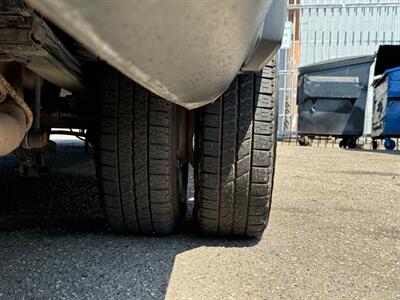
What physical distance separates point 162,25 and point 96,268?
45.9 inches

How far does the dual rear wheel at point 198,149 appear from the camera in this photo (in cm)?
157

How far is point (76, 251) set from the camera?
158 centimetres

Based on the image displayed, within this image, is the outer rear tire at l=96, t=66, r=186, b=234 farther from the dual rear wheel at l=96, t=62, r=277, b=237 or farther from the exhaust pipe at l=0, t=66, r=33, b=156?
the exhaust pipe at l=0, t=66, r=33, b=156

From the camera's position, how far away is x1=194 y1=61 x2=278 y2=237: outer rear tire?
1.57 metres

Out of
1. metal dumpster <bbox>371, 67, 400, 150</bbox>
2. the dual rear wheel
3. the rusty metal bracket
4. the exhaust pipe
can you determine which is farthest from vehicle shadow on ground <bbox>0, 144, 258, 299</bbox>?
metal dumpster <bbox>371, 67, 400, 150</bbox>

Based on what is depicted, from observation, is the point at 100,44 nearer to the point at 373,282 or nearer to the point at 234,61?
the point at 234,61

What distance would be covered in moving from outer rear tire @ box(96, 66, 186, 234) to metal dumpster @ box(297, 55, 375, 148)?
709cm

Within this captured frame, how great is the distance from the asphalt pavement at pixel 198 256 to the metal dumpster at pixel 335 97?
5924 millimetres

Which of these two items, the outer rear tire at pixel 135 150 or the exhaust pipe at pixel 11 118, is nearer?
the exhaust pipe at pixel 11 118

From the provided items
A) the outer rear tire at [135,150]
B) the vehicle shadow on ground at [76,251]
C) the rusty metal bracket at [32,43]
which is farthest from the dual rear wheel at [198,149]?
the rusty metal bracket at [32,43]

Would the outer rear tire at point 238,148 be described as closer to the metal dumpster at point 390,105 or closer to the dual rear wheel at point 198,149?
the dual rear wheel at point 198,149

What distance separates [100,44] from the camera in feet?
1.36

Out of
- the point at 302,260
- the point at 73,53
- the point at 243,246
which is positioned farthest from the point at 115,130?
the point at 302,260

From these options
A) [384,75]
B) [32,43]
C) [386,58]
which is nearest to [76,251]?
[32,43]
